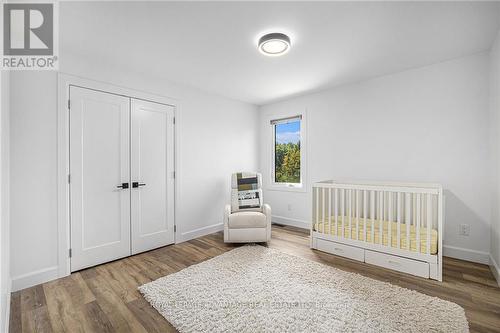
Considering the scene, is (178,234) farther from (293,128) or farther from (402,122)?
(402,122)

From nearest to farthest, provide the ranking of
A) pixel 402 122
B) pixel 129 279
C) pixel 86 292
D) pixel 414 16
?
pixel 414 16, pixel 86 292, pixel 129 279, pixel 402 122

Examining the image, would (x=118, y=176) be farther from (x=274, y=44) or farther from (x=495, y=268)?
(x=495, y=268)

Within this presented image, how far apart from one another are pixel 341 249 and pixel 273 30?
2.58 metres

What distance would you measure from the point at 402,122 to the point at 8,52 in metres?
4.47

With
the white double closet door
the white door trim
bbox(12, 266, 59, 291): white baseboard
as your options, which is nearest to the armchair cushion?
the white double closet door

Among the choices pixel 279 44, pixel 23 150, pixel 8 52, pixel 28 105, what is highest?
pixel 279 44

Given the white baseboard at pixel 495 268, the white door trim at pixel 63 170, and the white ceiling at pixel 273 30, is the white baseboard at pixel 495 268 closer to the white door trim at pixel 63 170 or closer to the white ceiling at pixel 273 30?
the white ceiling at pixel 273 30

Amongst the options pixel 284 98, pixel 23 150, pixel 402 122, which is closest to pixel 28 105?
pixel 23 150

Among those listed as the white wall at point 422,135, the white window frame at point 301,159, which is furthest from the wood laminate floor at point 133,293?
the white window frame at point 301,159

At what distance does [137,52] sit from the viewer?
2.51 m

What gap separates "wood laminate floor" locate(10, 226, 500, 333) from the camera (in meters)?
1.71

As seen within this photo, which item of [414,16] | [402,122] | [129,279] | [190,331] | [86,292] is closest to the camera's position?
[190,331]

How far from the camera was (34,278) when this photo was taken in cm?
227

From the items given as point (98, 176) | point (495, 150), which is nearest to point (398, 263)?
point (495, 150)
